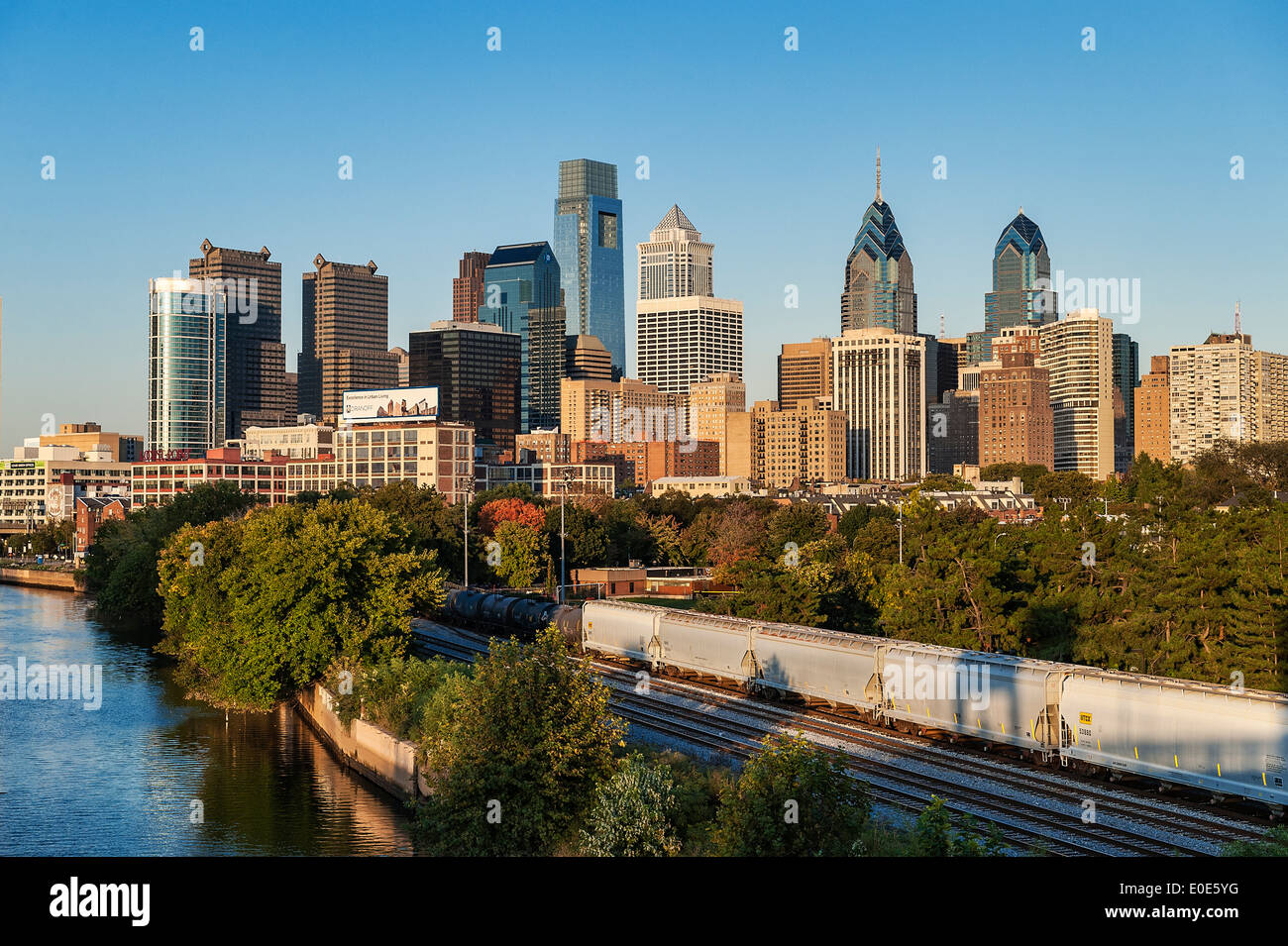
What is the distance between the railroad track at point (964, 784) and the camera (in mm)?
26406

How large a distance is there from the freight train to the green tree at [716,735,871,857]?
13361mm

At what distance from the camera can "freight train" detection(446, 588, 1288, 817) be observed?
94.4ft

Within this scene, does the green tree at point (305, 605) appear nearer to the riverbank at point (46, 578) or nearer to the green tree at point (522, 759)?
the green tree at point (522, 759)

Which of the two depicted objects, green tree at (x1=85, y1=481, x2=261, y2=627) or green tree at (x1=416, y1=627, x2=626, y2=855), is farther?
green tree at (x1=85, y1=481, x2=261, y2=627)

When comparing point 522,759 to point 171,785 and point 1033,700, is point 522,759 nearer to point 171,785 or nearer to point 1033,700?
point 1033,700

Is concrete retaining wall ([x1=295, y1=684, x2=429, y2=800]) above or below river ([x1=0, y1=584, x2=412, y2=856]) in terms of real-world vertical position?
above

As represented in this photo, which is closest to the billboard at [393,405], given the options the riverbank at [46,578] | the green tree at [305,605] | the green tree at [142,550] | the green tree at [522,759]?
the riverbank at [46,578]

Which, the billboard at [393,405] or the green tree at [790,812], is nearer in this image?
the green tree at [790,812]

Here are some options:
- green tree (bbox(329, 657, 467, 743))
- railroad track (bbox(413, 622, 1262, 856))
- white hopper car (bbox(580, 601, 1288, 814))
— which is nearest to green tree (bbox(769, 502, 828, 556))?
white hopper car (bbox(580, 601, 1288, 814))

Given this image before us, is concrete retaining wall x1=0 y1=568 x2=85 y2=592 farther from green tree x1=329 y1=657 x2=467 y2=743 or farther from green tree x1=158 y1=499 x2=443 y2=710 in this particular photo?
green tree x1=329 y1=657 x2=467 y2=743

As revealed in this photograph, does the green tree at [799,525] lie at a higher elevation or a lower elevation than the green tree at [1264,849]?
higher

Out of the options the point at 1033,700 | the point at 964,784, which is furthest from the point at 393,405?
the point at 964,784

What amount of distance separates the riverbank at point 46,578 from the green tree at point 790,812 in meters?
122
